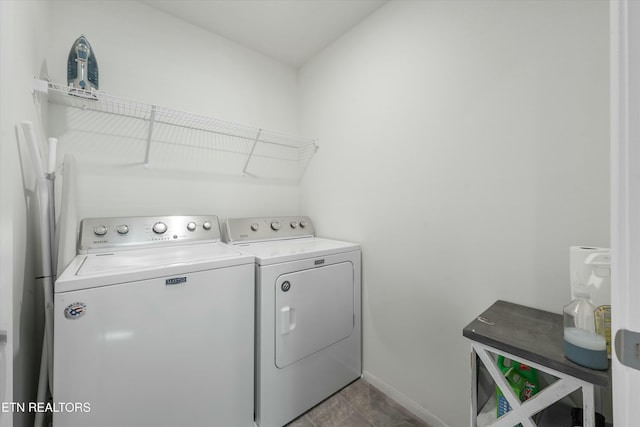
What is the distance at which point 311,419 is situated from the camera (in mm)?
1530

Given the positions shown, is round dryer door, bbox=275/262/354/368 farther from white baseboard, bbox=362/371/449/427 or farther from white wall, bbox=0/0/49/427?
white wall, bbox=0/0/49/427

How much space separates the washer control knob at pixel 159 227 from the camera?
1.61 metres

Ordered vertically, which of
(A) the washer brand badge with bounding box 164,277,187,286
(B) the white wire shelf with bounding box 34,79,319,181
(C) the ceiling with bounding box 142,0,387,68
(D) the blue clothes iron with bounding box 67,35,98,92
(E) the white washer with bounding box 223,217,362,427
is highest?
(C) the ceiling with bounding box 142,0,387,68

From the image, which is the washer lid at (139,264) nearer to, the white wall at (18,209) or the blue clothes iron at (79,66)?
the white wall at (18,209)

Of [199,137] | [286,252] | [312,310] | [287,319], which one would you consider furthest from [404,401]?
[199,137]

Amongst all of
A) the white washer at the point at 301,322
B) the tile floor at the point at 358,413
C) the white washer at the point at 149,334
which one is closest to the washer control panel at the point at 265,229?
the white washer at the point at 301,322

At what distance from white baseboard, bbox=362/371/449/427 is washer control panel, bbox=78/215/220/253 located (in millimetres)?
1542

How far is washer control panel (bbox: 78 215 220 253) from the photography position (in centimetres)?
143

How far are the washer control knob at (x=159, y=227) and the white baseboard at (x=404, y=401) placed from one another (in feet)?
5.86

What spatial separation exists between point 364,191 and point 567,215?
1.11m

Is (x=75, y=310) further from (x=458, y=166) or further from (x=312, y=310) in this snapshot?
(x=458, y=166)

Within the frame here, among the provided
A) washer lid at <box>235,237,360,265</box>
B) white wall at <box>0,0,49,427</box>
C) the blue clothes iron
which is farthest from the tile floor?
the blue clothes iron

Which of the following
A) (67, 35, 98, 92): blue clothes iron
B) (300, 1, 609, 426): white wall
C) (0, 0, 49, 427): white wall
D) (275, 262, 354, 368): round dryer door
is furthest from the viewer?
(275, 262, 354, 368): round dryer door

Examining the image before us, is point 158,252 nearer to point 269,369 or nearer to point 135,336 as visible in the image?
point 135,336
